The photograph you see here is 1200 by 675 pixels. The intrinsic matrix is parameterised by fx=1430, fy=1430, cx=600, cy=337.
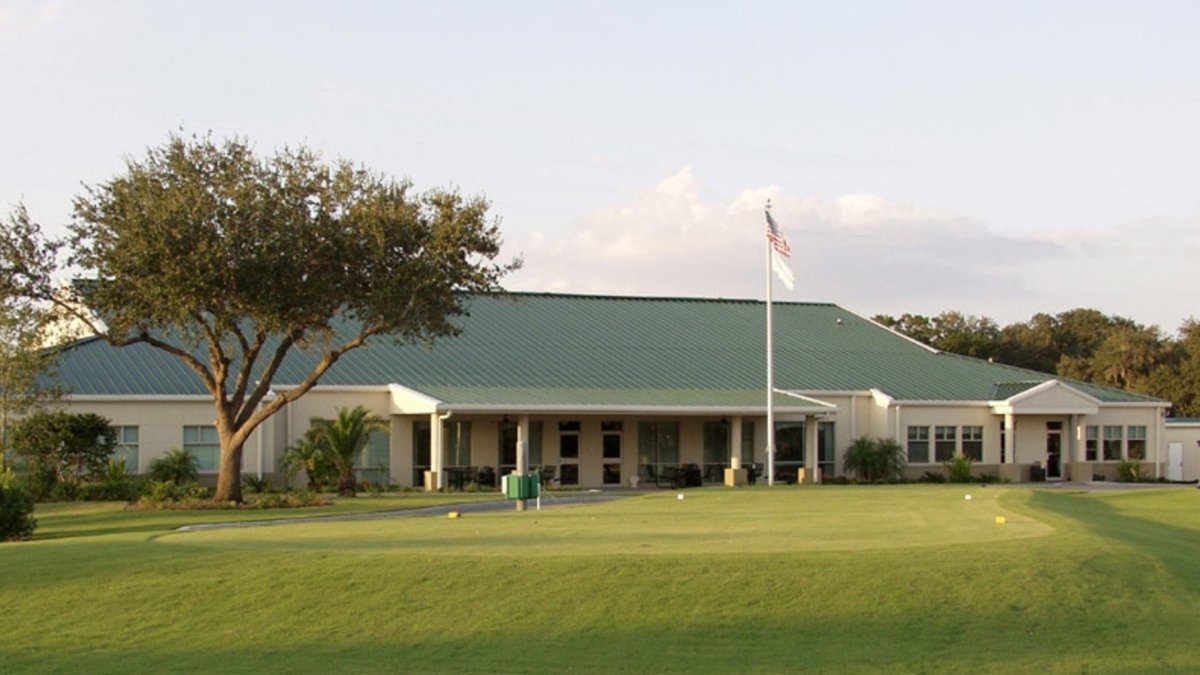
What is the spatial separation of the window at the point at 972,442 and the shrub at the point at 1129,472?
560 centimetres

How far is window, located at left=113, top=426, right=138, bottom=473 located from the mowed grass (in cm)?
2183

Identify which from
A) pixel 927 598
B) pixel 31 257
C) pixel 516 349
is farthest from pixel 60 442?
pixel 927 598

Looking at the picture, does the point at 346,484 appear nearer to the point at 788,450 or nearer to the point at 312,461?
the point at 312,461

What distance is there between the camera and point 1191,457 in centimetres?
5950

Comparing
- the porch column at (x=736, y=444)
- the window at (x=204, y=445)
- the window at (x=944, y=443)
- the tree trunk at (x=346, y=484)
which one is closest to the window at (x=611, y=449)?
the porch column at (x=736, y=444)

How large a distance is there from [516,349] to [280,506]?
1955cm

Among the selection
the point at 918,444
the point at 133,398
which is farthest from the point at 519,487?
the point at 918,444

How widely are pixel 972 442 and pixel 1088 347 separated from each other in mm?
50100

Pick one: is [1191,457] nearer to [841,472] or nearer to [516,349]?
[841,472]

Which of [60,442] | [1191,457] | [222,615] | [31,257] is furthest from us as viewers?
[1191,457]

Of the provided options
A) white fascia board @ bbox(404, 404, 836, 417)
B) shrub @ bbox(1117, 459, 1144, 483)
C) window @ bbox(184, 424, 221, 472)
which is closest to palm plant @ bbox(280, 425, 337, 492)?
window @ bbox(184, 424, 221, 472)

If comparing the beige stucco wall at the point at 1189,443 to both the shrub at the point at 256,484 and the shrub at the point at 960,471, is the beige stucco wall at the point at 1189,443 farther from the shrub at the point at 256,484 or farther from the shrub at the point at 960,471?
the shrub at the point at 256,484

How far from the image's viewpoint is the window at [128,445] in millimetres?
41562

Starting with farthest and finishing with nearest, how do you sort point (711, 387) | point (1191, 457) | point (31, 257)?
point (1191, 457), point (711, 387), point (31, 257)
